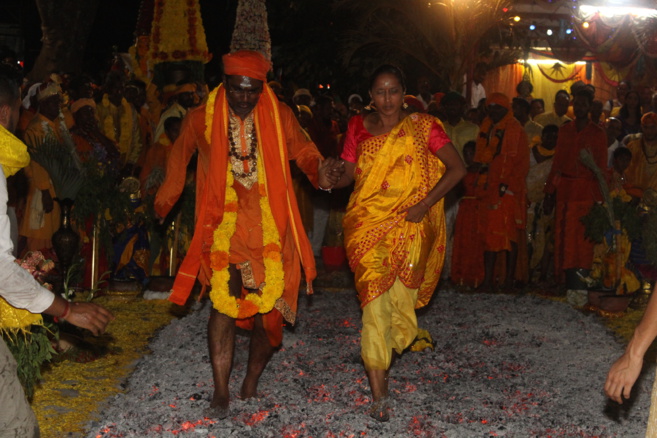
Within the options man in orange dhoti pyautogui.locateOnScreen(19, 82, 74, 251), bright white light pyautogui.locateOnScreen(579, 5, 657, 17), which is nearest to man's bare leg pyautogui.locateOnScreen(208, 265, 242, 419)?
man in orange dhoti pyautogui.locateOnScreen(19, 82, 74, 251)

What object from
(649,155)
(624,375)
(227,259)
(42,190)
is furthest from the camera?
(649,155)

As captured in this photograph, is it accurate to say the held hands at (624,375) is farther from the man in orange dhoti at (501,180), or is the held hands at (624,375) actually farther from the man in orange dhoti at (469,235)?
the man in orange dhoti at (469,235)

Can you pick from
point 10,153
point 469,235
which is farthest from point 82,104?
point 10,153

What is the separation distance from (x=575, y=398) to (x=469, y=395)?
2.47 feet

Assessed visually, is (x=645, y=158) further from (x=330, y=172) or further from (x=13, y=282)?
(x=13, y=282)

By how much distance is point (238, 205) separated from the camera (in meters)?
5.69

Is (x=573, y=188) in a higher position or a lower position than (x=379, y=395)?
higher

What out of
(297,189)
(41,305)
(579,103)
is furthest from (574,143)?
(41,305)

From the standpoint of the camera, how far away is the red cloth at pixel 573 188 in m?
9.95

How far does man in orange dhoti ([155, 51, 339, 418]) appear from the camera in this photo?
5555 mm

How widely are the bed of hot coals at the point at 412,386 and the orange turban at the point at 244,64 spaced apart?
2.23m

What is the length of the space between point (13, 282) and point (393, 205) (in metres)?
3.01

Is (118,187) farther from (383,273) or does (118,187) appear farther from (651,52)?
(651,52)

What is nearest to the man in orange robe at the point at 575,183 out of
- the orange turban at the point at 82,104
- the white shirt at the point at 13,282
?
the orange turban at the point at 82,104
